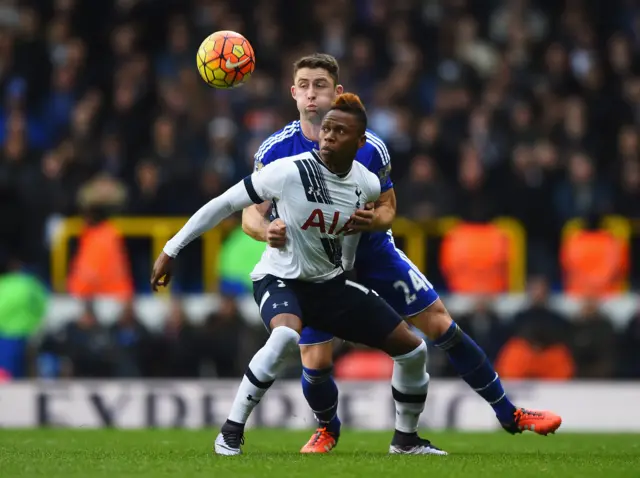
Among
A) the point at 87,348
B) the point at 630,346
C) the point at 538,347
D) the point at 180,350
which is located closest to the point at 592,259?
the point at 630,346

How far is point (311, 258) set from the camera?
8297 mm

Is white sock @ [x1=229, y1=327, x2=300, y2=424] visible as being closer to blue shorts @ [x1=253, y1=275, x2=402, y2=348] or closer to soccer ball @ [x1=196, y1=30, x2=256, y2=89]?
blue shorts @ [x1=253, y1=275, x2=402, y2=348]

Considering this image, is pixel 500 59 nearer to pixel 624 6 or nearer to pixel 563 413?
pixel 624 6

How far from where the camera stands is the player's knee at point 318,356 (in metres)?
9.10

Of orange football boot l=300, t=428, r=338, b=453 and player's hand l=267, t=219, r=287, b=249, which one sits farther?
orange football boot l=300, t=428, r=338, b=453

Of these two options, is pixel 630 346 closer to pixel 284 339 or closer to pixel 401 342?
pixel 401 342

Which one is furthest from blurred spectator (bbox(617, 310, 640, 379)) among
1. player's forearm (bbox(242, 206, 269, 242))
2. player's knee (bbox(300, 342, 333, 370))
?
player's forearm (bbox(242, 206, 269, 242))

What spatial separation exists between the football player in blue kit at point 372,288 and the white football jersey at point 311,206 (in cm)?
25

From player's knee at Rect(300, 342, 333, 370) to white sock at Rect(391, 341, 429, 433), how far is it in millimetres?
562

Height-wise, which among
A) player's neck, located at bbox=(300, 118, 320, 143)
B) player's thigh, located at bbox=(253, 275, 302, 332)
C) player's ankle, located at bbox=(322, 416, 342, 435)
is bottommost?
player's ankle, located at bbox=(322, 416, 342, 435)

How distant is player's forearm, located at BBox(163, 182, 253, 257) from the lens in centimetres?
802

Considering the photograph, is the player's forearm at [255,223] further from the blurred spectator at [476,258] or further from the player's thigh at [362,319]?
the blurred spectator at [476,258]

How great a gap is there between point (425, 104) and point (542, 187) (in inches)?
91.1

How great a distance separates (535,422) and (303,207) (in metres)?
2.09
